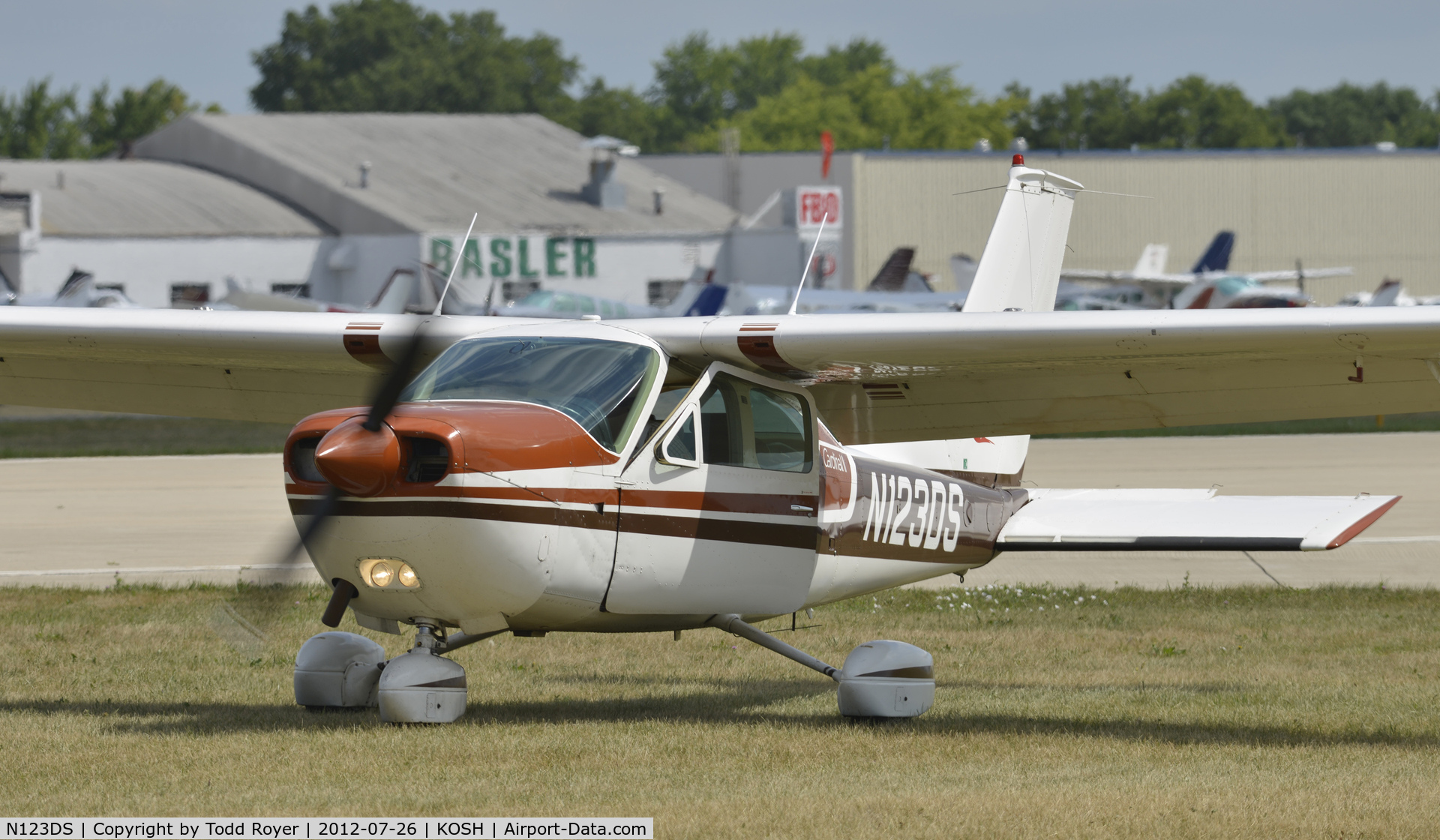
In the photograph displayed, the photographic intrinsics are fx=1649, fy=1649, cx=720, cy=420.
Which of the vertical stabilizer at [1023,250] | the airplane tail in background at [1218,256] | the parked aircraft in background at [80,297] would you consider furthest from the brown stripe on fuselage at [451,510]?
the airplane tail in background at [1218,256]

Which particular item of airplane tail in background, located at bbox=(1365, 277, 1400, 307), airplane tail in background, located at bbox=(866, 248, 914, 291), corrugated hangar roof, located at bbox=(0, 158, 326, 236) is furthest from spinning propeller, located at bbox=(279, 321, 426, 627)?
airplane tail in background, located at bbox=(1365, 277, 1400, 307)

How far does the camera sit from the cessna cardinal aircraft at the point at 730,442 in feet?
24.4

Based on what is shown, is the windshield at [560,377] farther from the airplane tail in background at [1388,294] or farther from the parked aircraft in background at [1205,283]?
the airplane tail in background at [1388,294]

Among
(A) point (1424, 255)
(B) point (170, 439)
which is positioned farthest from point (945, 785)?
(A) point (1424, 255)

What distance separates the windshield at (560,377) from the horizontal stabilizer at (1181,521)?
2779 millimetres

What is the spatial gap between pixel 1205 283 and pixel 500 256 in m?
21.8

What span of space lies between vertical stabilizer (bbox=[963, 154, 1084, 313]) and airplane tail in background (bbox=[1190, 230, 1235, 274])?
50.9m

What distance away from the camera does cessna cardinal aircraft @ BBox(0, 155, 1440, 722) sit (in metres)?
7.45

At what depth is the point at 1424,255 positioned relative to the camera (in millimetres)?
73688

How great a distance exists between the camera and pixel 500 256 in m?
51.8

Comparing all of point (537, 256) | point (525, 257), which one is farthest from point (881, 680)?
point (537, 256)

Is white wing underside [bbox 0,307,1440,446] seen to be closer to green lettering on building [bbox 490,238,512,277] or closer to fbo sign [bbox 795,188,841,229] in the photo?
green lettering on building [bbox 490,238,512,277]

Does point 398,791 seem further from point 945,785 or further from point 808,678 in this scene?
point 808,678

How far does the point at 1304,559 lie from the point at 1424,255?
210 feet
